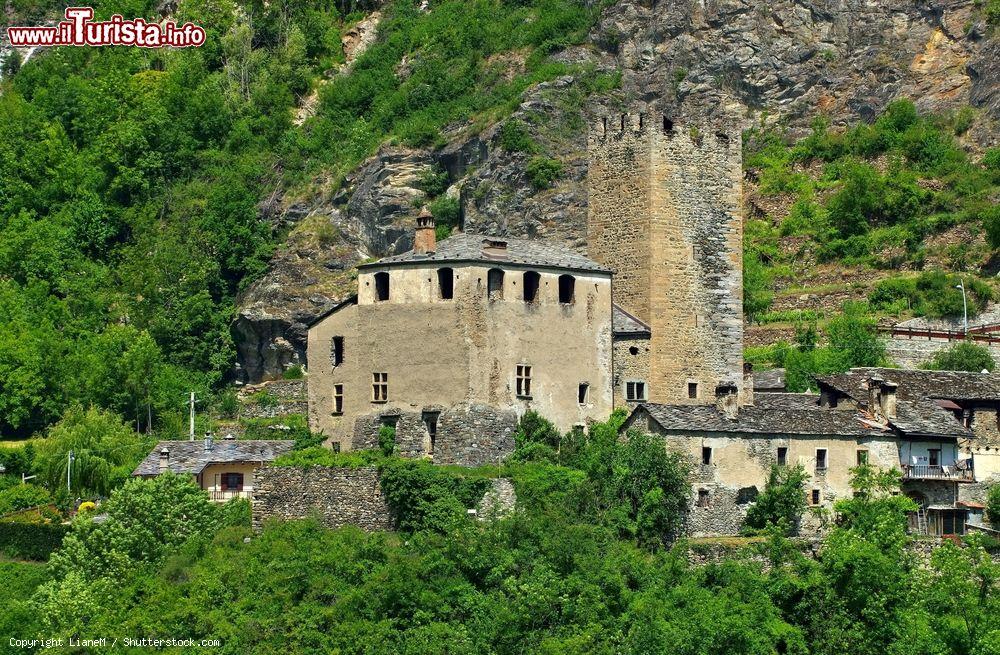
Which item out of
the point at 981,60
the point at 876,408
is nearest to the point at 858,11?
the point at 981,60

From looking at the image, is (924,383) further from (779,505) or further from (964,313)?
(964,313)

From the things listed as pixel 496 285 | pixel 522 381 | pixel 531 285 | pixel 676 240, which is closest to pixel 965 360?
pixel 676 240

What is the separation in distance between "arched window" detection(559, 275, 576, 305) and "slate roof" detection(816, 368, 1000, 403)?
9.31 metres

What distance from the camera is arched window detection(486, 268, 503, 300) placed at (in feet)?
198

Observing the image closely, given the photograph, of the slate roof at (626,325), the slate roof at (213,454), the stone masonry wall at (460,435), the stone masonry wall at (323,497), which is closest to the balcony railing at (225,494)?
the slate roof at (213,454)

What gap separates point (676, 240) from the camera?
6506 centimetres

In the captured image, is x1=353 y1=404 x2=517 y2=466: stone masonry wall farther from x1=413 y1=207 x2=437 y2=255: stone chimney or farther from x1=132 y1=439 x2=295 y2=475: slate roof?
x1=413 y1=207 x2=437 y2=255: stone chimney

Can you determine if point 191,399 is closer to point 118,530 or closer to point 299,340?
point 299,340

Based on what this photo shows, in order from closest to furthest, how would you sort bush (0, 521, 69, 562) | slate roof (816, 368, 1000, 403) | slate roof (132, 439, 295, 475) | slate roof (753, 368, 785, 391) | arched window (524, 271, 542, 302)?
1. arched window (524, 271, 542, 302)
2. bush (0, 521, 69, 562)
3. slate roof (816, 368, 1000, 403)
4. slate roof (132, 439, 295, 475)
5. slate roof (753, 368, 785, 391)

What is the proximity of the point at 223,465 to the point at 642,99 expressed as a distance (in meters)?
38.7

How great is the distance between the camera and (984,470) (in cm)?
6256

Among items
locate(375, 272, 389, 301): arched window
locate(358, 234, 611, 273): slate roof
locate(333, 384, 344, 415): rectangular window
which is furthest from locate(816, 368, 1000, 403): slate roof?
locate(333, 384, 344, 415): rectangular window

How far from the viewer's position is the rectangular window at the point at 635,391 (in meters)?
63.0

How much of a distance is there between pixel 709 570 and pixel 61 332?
43053 millimetres
